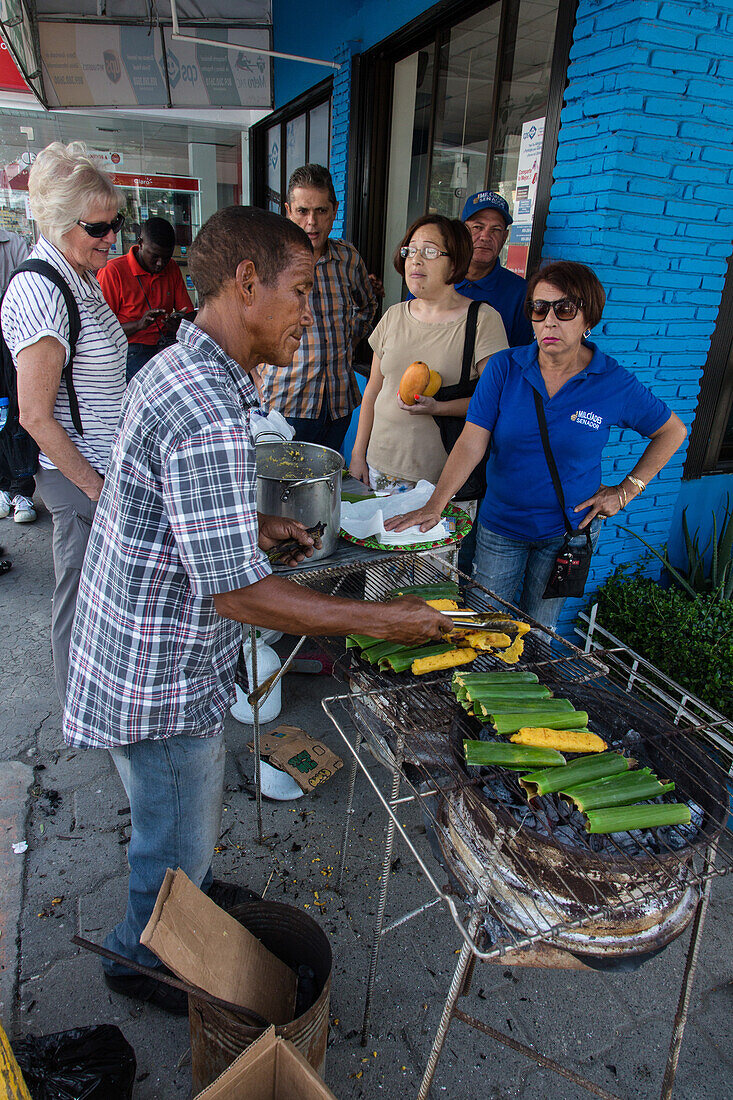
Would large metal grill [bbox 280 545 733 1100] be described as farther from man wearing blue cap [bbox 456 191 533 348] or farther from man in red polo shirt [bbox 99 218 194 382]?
man in red polo shirt [bbox 99 218 194 382]

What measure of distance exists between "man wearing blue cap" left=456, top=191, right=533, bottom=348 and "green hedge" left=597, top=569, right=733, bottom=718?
5.41 ft

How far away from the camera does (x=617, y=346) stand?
146 inches

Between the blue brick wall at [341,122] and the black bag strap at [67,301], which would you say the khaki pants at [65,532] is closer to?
the black bag strap at [67,301]

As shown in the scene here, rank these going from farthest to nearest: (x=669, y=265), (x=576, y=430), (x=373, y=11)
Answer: (x=373, y=11)
(x=669, y=265)
(x=576, y=430)

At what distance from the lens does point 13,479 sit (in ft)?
12.0

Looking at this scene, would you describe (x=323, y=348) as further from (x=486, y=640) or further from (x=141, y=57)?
(x=141, y=57)

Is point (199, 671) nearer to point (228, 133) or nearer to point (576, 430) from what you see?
point (576, 430)

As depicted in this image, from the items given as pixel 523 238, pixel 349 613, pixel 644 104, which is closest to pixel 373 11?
pixel 523 238

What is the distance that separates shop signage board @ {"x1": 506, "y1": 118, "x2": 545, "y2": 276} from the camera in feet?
12.7

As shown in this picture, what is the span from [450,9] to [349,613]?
196 inches

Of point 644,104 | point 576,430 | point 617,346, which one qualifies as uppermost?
point 644,104

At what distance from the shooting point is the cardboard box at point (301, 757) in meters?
3.18

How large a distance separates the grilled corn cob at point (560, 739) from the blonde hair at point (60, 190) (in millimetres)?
2610

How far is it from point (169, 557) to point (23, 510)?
217 inches
